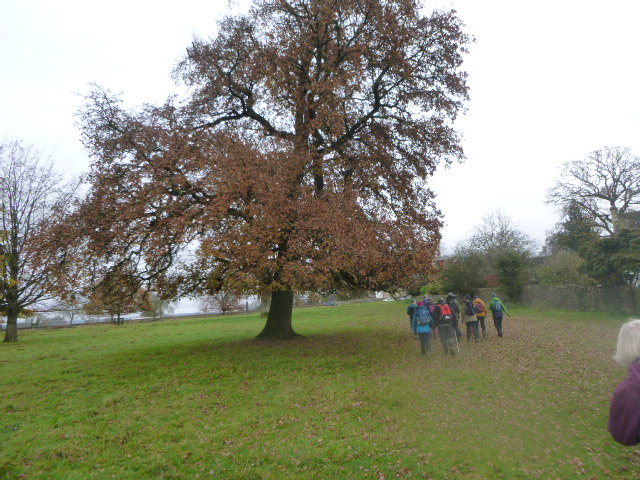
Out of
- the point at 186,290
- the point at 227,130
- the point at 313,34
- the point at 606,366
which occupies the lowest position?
the point at 606,366

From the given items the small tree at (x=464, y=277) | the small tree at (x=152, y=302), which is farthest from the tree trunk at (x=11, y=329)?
the small tree at (x=464, y=277)

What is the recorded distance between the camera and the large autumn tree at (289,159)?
1074 cm

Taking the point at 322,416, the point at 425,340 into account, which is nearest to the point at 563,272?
the point at 425,340

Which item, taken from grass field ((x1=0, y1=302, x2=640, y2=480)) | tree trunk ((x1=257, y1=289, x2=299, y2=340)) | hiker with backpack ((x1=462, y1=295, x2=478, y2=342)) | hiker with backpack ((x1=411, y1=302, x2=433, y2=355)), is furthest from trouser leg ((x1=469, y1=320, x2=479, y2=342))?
tree trunk ((x1=257, y1=289, x2=299, y2=340))

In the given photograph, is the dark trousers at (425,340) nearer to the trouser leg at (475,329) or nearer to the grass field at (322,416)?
the grass field at (322,416)

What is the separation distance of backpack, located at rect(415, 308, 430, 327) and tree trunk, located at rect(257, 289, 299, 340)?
5.77 metres

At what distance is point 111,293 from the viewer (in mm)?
13445

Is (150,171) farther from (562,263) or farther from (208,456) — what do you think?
(562,263)

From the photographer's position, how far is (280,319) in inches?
627

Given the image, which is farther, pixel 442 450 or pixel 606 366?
pixel 606 366

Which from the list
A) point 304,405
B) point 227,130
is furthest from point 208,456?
point 227,130

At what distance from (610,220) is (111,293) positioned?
33.8 m

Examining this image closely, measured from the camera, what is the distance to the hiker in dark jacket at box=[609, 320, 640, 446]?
276 cm

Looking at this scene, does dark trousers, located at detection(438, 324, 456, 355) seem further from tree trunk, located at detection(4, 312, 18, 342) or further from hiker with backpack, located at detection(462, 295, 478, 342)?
tree trunk, located at detection(4, 312, 18, 342)
